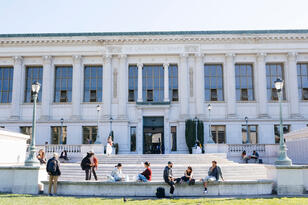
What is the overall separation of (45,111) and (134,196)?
88.7ft

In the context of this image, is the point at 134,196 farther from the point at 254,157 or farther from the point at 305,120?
the point at 305,120

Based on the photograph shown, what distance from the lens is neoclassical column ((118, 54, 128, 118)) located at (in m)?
37.8

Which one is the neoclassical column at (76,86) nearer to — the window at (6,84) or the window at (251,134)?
the window at (6,84)

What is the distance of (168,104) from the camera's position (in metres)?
37.9

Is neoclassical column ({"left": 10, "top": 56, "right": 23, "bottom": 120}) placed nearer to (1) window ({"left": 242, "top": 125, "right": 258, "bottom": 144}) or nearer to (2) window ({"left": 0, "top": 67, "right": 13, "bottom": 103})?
(2) window ({"left": 0, "top": 67, "right": 13, "bottom": 103})

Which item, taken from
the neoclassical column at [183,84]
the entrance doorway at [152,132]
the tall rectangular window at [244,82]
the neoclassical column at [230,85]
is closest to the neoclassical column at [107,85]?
the entrance doorway at [152,132]

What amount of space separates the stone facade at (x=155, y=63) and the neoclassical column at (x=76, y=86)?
119 millimetres

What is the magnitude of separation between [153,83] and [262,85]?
1307 cm

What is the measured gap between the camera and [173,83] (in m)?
38.9

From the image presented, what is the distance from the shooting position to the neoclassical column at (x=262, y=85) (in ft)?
124

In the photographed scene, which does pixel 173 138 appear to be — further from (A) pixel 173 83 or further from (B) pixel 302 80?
(B) pixel 302 80

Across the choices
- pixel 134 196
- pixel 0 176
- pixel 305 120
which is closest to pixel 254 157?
pixel 305 120

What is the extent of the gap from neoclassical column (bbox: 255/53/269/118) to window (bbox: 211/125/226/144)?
4727mm

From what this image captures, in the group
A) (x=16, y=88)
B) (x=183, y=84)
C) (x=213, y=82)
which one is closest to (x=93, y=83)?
(x=16, y=88)
